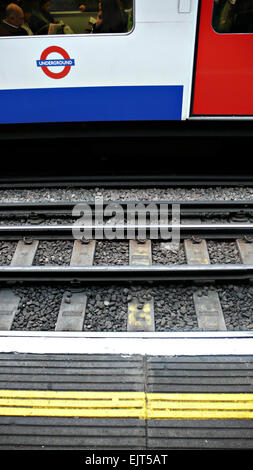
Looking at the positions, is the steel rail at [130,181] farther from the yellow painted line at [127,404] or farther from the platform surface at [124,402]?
the yellow painted line at [127,404]

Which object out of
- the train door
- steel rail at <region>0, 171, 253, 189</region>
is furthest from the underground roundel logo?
the train door

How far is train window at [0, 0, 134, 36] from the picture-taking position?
4105mm

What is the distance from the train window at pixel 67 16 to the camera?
4.11m

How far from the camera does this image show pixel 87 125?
522cm

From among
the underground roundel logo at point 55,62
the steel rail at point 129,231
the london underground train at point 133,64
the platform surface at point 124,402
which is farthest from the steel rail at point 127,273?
the underground roundel logo at point 55,62

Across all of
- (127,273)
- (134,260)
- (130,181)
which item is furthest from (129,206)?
(127,273)

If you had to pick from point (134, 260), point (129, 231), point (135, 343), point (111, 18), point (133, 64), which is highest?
point (111, 18)

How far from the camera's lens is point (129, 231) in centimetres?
430

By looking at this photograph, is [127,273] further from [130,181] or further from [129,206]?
[130,181]

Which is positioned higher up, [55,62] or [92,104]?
[55,62]

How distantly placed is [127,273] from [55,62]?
295cm

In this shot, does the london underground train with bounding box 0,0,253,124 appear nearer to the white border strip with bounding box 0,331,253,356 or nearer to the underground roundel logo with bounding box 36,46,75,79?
the underground roundel logo with bounding box 36,46,75,79

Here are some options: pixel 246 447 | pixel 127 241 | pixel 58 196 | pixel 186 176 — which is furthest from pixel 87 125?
pixel 246 447

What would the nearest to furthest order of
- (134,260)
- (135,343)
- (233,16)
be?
(135,343) < (134,260) < (233,16)
